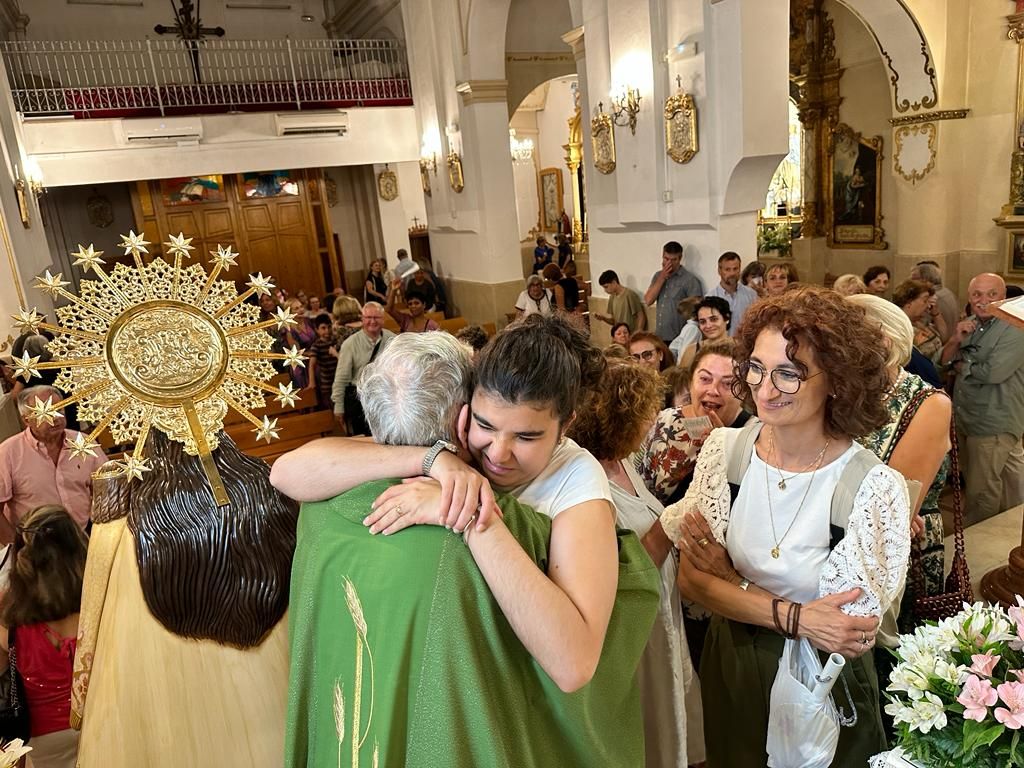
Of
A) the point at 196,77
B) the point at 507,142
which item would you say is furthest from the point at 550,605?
the point at 196,77

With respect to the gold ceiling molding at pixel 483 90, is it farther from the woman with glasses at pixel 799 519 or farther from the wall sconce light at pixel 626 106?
the woman with glasses at pixel 799 519

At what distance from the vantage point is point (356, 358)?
5.26 metres

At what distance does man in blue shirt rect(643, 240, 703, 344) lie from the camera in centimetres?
634

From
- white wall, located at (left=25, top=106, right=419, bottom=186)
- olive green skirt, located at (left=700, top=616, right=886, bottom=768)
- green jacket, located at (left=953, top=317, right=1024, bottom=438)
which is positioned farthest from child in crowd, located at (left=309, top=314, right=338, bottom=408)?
white wall, located at (left=25, top=106, right=419, bottom=186)

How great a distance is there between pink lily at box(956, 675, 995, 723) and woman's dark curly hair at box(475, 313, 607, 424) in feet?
2.85

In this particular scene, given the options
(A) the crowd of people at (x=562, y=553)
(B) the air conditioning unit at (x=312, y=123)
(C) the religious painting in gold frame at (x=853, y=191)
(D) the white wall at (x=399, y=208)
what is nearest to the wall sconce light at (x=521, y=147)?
(D) the white wall at (x=399, y=208)

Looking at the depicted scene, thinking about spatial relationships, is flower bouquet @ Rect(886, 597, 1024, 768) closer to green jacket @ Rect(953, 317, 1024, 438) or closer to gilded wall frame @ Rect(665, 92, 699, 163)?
green jacket @ Rect(953, 317, 1024, 438)

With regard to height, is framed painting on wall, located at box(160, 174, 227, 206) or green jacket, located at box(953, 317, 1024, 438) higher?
framed painting on wall, located at box(160, 174, 227, 206)

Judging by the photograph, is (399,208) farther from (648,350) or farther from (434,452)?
(434,452)

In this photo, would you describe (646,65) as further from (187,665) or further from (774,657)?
(187,665)

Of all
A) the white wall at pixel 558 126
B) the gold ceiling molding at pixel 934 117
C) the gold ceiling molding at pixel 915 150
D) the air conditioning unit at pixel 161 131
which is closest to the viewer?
the gold ceiling molding at pixel 934 117

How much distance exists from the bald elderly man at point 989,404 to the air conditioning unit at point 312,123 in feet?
32.3

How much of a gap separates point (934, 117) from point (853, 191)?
2.11m

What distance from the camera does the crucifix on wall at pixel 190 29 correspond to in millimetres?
13305
